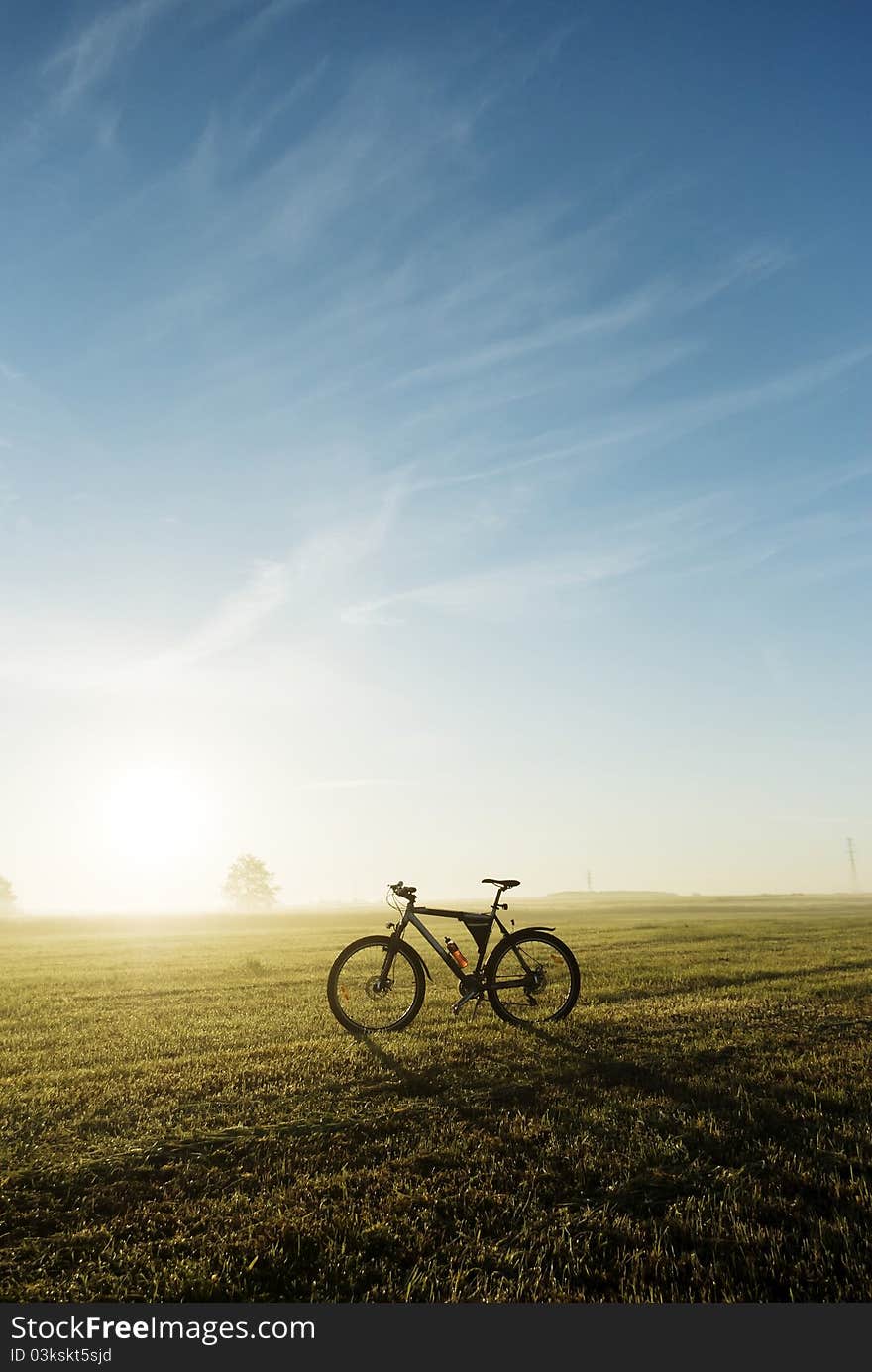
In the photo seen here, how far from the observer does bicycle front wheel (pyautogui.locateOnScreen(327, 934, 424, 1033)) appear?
455 inches

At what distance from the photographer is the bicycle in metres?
11.6

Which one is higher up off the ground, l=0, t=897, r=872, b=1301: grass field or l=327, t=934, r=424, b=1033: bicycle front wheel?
l=327, t=934, r=424, b=1033: bicycle front wheel

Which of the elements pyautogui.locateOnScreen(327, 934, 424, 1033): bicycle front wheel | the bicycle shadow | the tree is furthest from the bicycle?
the tree

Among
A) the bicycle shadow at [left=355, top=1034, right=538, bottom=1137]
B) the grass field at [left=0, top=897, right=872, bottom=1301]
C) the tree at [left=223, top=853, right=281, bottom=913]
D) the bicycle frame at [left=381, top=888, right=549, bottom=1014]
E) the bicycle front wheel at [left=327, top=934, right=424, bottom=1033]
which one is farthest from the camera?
the tree at [left=223, top=853, right=281, bottom=913]

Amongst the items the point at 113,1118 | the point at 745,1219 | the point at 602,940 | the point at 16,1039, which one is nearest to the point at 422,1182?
the point at 745,1219

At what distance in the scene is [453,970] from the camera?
11984mm

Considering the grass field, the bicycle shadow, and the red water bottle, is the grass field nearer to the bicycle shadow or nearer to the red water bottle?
the bicycle shadow

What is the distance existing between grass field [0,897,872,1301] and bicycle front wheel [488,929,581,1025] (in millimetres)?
446

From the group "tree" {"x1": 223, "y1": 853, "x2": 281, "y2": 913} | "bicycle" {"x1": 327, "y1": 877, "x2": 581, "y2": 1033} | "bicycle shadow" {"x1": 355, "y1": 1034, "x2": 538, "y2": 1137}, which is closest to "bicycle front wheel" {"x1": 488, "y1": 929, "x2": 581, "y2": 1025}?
"bicycle" {"x1": 327, "y1": 877, "x2": 581, "y2": 1033}

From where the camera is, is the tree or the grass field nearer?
the grass field

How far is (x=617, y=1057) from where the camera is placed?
9594mm

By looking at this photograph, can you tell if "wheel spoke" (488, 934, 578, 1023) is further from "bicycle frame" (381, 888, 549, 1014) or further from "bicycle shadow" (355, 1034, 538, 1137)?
"bicycle shadow" (355, 1034, 538, 1137)

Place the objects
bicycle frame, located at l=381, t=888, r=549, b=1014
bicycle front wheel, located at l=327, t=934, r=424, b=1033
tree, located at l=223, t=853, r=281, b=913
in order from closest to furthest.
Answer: bicycle front wheel, located at l=327, t=934, r=424, b=1033 → bicycle frame, located at l=381, t=888, r=549, b=1014 → tree, located at l=223, t=853, r=281, b=913

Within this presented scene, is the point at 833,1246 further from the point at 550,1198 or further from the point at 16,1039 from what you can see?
the point at 16,1039
